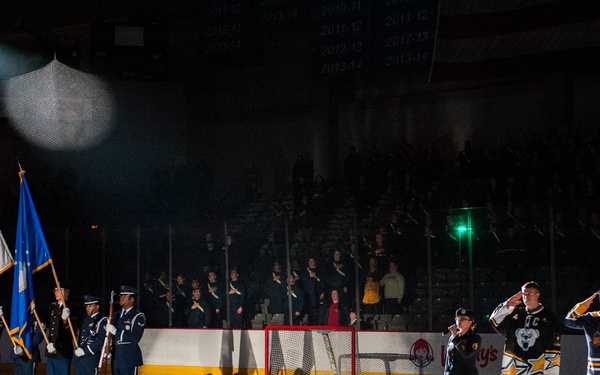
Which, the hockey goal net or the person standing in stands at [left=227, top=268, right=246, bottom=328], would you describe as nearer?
the hockey goal net

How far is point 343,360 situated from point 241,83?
15545mm

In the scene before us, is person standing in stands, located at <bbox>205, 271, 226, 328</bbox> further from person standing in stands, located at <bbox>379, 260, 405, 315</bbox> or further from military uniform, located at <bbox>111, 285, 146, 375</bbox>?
person standing in stands, located at <bbox>379, 260, 405, 315</bbox>

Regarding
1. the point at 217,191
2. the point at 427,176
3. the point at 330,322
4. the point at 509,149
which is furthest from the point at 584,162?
the point at 217,191

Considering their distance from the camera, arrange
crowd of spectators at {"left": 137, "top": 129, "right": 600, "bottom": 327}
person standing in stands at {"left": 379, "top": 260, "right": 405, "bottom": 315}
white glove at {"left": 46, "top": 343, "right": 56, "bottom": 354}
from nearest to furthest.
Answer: crowd of spectators at {"left": 137, "top": 129, "right": 600, "bottom": 327}, white glove at {"left": 46, "top": 343, "right": 56, "bottom": 354}, person standing in stands at {"left": 379, "top": 260, "right": 405, "bottom": 315}

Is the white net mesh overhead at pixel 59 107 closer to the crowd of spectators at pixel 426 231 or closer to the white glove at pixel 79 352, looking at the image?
the crowd of spectators at pixel 426 231

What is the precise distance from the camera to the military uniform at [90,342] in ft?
53.1

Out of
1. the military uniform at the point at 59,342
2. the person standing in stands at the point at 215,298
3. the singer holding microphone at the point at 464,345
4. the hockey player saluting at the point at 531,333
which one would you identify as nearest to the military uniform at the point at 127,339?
the military uniform at the point at 59,342

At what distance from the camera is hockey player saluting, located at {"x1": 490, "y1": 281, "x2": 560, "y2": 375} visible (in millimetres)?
12438

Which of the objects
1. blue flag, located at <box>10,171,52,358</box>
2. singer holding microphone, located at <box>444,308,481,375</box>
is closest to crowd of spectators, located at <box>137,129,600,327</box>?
blue flag, located at <box>10,171,52,358</box>

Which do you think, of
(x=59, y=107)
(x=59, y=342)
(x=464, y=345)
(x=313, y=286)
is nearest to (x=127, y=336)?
(x=59, y=342)

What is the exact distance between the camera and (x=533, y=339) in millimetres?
12492

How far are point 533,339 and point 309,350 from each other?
5429 mm

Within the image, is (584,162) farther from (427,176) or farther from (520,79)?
(520,79)

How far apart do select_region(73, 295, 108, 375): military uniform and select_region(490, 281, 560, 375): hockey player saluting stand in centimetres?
646
